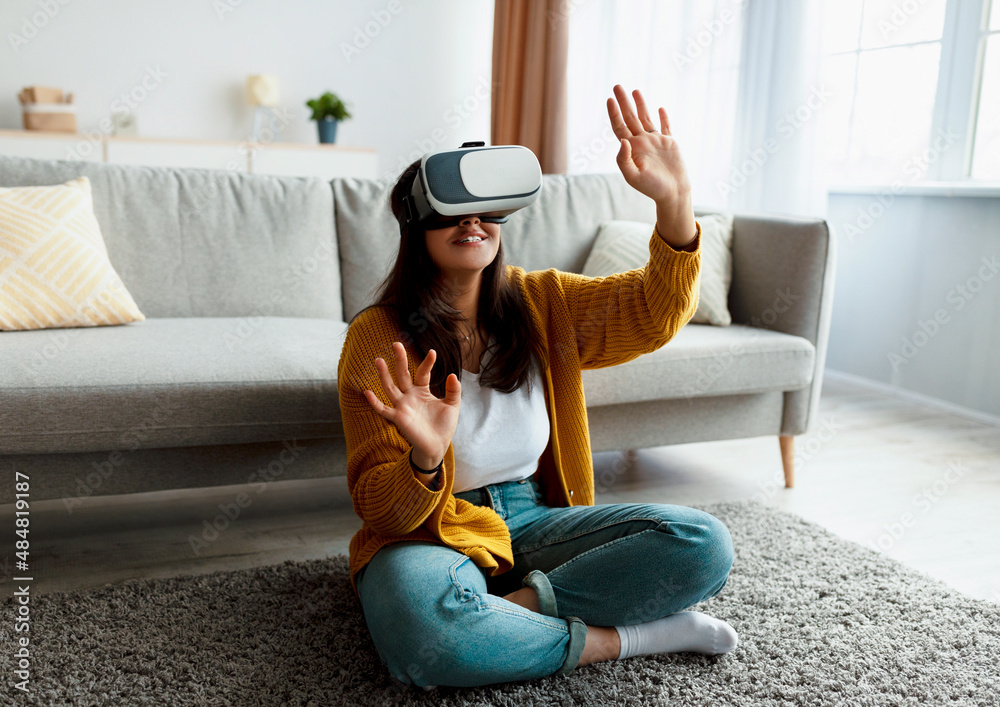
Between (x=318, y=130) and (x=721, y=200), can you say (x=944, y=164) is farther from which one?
(x=318, y=130)

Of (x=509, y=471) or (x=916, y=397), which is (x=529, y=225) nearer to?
(x=509, y=471)

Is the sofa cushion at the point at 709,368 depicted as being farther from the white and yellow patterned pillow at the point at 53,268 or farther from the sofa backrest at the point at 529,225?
the white and yellow patterned pillow at the point at 53,268

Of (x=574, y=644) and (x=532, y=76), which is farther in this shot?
(x=532, y=76)

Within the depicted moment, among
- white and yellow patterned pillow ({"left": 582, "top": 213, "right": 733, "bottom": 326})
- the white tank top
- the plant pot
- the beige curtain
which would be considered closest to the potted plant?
the plant pot

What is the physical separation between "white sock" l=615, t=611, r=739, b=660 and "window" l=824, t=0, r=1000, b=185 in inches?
90.3

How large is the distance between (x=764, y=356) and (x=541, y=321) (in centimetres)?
94

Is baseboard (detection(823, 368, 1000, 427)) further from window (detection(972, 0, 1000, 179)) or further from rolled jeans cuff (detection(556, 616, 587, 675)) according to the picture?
rolled jeans cuff (detection(556, 616, 587, 675))

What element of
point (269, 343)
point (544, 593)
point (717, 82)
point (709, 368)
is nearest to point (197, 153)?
point (717, 82)

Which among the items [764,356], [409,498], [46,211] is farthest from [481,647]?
[46,211]

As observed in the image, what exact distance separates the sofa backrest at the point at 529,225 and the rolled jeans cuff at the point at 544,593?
1.05 m

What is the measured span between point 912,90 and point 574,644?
275cm

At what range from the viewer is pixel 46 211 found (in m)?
1.94

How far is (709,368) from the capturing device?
212cm

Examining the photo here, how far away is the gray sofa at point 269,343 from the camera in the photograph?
5.31 ft
